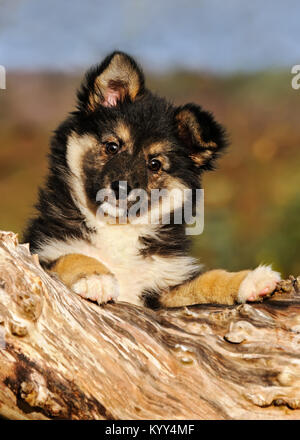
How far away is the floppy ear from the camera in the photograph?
424 cm

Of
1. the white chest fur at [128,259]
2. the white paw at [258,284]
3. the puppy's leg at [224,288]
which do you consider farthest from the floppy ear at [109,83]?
the white paw at [258,284]

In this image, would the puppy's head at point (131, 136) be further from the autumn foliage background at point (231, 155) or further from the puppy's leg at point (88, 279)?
the autumn foliage background at point (231, 155)

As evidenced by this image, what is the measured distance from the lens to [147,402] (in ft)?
9.83

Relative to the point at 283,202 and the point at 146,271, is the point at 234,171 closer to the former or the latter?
the point at 283,202

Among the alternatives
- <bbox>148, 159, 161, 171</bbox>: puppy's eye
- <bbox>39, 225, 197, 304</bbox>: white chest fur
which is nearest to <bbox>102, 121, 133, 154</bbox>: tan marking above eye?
<bbox>148, 159, 161, 171</bbox>: puppy's eye

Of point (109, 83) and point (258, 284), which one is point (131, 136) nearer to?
point (109, 83)

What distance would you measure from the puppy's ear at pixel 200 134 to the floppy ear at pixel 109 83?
39cm

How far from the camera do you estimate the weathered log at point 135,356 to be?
9.04 feet

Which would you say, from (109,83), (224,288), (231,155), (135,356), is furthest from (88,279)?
(231,155)

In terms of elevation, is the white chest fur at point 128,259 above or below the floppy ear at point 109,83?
below

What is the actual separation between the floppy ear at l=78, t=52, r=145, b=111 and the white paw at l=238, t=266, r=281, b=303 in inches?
59.9

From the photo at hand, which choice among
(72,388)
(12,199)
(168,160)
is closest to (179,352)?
(72,388)

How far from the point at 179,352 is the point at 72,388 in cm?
67

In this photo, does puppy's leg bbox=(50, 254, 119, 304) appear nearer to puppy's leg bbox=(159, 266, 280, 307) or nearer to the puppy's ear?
puppy's leg bbox=(159, 266, 280, 307)
